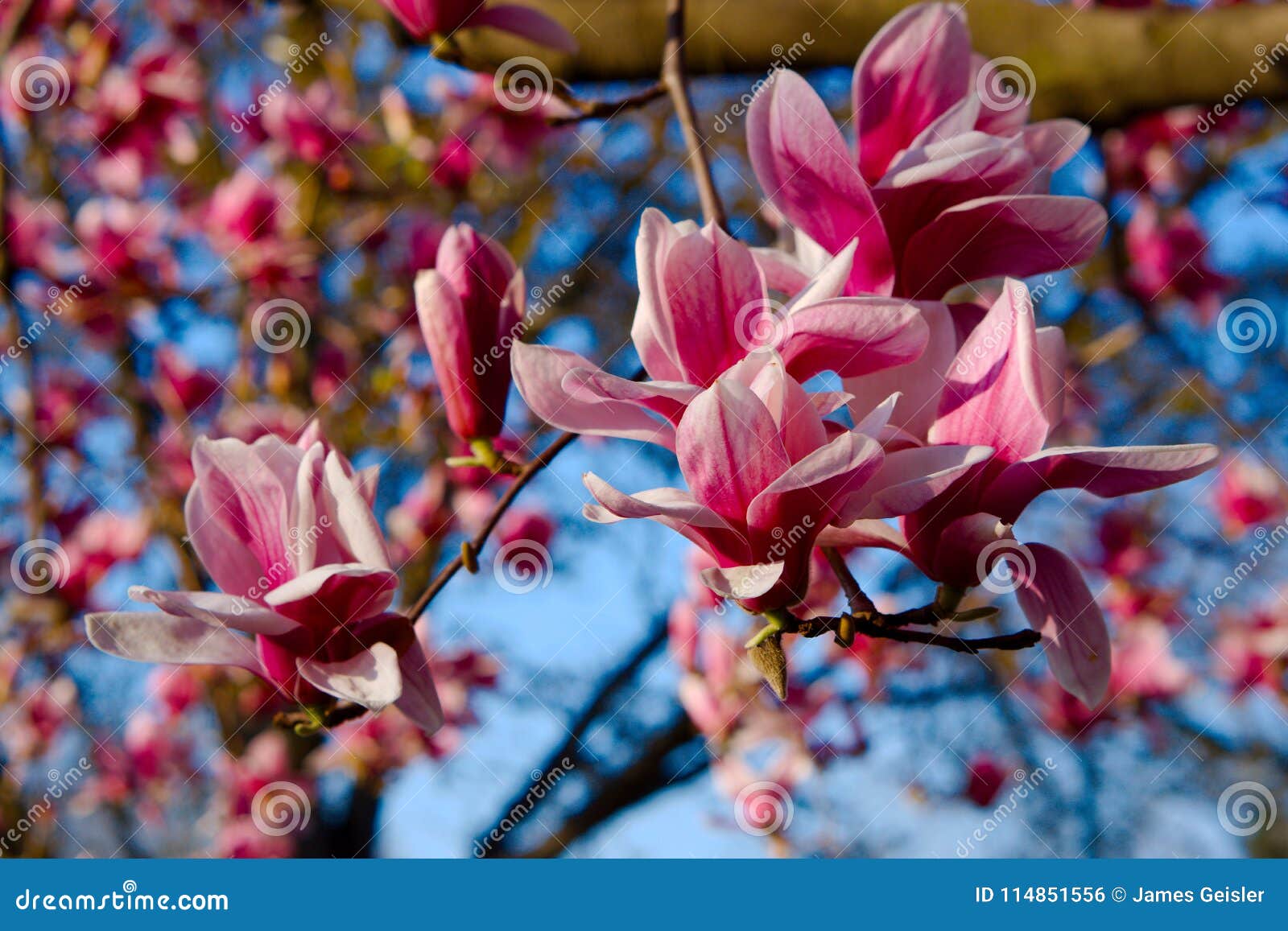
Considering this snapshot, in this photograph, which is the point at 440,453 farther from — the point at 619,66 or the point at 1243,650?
the point at 1243,650

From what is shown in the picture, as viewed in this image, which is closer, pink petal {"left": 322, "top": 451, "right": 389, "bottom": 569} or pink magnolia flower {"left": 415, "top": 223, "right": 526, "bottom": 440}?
pink petal {"left": 322, "top": 451, "right": 389, "bottom": 569}

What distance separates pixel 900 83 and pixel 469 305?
360mm

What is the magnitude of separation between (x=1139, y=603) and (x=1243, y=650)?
291mm

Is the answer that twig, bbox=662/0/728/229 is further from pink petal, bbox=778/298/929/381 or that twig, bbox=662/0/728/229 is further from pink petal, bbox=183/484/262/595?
pink petal, bbox=183/484/262/595

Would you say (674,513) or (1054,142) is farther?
(1054,142)

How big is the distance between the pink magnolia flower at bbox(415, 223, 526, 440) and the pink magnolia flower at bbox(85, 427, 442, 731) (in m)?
0.17

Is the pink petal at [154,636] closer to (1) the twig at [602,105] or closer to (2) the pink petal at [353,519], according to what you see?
(2) the pink petal at [353,519]

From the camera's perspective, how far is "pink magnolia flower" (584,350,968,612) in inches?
19.8

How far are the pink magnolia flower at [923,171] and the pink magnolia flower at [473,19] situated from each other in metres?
0.50

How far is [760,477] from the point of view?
0.53 metres

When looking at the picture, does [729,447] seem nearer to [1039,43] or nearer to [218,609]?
[218,609]

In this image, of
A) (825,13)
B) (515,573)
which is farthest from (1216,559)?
(515,573)

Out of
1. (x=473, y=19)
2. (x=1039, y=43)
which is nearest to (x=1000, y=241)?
(x=473, y=19)

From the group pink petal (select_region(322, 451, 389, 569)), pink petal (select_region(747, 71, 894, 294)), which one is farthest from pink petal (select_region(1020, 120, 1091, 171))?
pink petal (select_region(322, 451, 389, 569))
